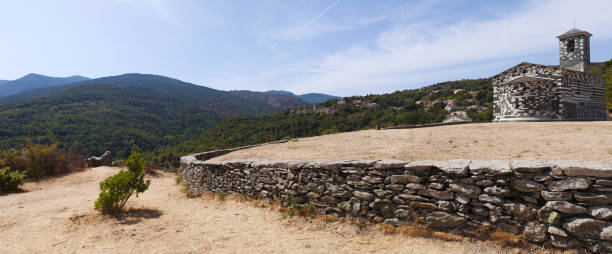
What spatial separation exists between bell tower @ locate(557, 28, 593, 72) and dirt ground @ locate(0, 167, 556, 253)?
25.0 meters

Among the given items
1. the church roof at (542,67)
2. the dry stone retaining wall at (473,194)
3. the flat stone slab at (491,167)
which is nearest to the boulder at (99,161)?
the dry stone retaining wall at (473,194)

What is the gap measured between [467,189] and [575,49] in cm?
2508

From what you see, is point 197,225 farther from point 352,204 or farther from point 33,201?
point 33,201

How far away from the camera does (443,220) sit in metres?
4.17

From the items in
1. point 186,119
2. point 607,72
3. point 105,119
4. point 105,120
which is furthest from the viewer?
point 186,119

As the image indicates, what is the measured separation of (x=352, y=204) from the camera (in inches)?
202

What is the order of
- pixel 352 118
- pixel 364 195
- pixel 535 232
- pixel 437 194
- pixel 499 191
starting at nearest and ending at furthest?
pixel 535 232, pixel 499 191, pixel 437 194, pixel 364 195, pixel 352 118

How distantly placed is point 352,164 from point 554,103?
1882 centimetres

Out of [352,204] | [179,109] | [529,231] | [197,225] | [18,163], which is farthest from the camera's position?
[179,109]

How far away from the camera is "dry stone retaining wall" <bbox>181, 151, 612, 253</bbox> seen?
10.7 ft

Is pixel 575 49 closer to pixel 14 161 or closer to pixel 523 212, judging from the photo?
pixel 523 212

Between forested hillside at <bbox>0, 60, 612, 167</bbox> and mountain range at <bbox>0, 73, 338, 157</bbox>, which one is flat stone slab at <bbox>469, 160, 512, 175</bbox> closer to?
forested hillside at <bbox>0, 60, 612, 167</bbox>

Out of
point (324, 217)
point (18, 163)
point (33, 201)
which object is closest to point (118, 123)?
point (18, 163)

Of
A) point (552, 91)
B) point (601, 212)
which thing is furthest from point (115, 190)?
point (552, 91)
